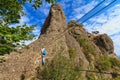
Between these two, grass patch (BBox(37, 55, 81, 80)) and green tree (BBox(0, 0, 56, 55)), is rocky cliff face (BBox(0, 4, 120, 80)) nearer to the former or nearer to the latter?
grass patch (BBox(37, 55, 81, 80))

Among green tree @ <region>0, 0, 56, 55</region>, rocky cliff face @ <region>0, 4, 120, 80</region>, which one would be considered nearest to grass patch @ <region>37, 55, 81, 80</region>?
rocky cliff face @ <region>0, 4, 120, 80</region>

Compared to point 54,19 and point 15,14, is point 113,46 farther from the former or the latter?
point 15,14

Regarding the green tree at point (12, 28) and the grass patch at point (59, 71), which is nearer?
the green tree at point (12, 28)

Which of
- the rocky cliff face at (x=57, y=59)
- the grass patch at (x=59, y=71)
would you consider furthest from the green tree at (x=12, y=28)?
the grass patch at (x=59, y=71)

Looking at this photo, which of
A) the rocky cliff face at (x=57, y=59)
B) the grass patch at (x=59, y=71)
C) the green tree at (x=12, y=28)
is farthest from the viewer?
the rocky cliff face at (x=57, y=59)

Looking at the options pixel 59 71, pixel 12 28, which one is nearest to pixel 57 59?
pixel 59 71

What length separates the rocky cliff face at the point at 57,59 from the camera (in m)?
28.9

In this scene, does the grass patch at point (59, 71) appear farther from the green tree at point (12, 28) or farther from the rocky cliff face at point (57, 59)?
the green tree at point (12, 28)

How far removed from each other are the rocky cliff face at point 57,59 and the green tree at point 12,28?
5.66 metres

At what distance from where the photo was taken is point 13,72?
30.1m

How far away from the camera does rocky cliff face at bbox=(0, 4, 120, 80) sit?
28938mm

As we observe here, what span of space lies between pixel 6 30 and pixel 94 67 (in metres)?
34.2

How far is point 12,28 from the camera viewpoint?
524 inches

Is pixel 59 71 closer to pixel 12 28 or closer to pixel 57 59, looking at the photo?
pixel 57 59
